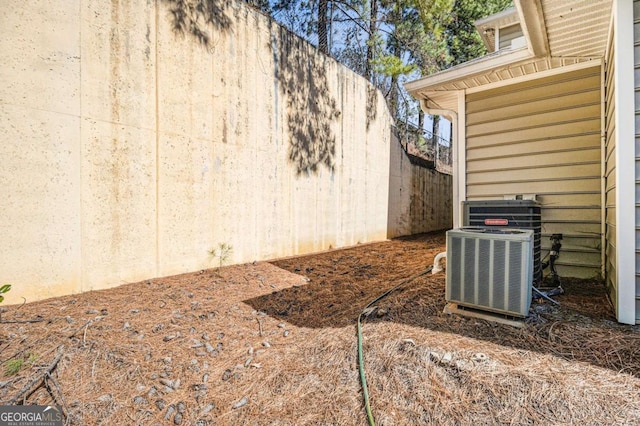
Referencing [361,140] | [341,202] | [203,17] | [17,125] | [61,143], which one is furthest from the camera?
[361,140]

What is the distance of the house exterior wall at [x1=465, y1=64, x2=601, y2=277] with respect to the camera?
11.4ft

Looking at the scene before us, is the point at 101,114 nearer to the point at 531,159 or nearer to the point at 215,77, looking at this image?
the point at 215,77

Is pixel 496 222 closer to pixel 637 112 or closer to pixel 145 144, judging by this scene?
pixel 637 112

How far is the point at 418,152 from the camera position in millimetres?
11227

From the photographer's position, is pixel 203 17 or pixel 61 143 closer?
pixel 61 143

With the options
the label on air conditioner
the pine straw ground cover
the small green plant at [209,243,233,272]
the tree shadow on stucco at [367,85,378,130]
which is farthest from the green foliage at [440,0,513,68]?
the pine straw ground cover

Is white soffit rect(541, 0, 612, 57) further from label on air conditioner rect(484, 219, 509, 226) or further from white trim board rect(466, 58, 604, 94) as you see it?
label on air conditioner rect(484, 219, 509, 226)

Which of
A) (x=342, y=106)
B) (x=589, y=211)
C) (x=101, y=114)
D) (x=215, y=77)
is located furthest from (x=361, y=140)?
(x=101, y=114)

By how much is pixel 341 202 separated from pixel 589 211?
400 cm

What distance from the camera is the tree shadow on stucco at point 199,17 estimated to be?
150 inches

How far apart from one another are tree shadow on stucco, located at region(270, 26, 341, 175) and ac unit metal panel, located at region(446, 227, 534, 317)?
11.9ft

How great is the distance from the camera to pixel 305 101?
5730 mm

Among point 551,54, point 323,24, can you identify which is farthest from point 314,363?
point 323,24

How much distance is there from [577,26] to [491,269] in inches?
91.9
